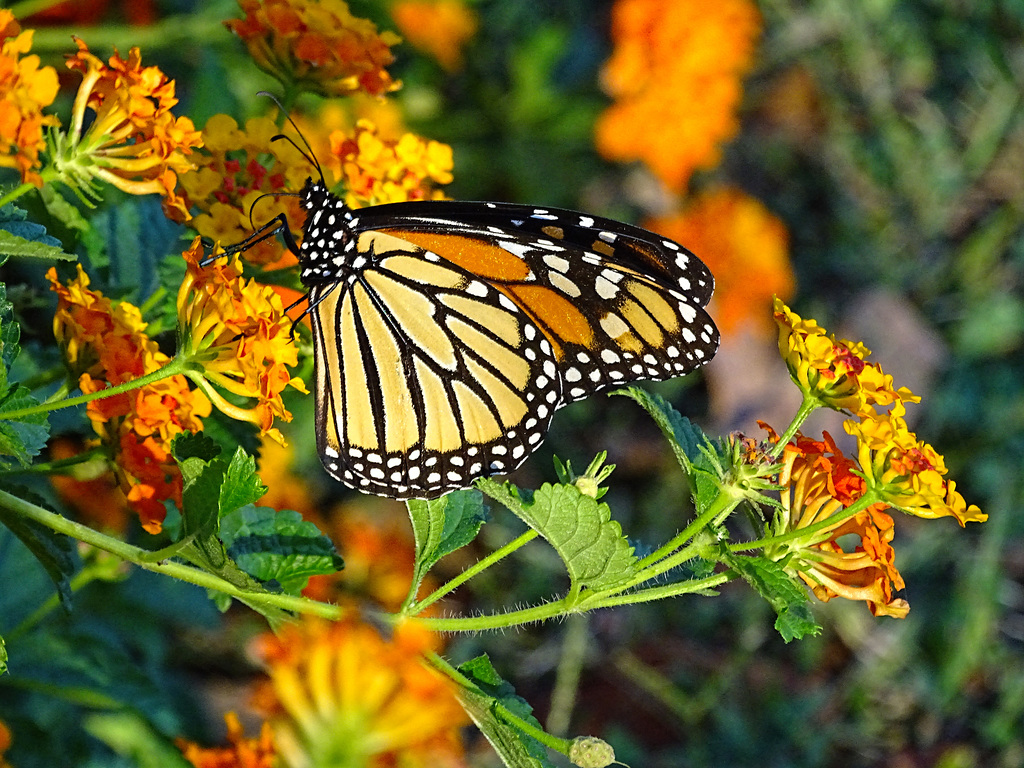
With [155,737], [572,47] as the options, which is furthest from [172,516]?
[572,47]

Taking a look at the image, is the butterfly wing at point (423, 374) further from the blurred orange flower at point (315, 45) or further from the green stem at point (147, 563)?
the green stem at point (147, 563)

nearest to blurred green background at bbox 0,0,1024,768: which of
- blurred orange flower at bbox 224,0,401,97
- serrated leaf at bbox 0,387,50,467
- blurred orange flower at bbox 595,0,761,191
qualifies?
blurred orange flower at bbox 224,0,401,97

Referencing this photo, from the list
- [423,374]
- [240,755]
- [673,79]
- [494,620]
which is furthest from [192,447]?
[673,79]

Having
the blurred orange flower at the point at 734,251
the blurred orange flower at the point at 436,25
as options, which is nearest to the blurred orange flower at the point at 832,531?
the blurred orange flower at the point at 734,251

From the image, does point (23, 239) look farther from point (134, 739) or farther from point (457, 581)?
point (134, 739)

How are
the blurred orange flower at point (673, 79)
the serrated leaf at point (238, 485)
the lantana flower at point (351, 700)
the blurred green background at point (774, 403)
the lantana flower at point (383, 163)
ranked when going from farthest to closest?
the blurred orange flower at point (673, 79), the blurred green background at point (774, 403), the lantana flower at point (383, 163), the serrated leaf at point (238, 485), the lantana flower at point (351, 700)

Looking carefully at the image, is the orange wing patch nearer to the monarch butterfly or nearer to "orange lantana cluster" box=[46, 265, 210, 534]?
the monarch butterfly
